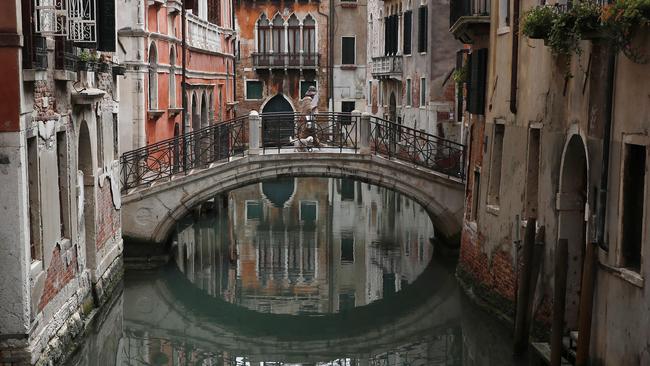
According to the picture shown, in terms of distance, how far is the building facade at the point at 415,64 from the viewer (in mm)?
24438

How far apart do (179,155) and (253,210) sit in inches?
293

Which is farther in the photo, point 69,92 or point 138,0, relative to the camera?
point 138,0

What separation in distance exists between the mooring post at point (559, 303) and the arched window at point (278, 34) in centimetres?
2936

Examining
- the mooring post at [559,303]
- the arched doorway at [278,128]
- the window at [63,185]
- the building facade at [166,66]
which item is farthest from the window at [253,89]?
the mooring post at [559,303]

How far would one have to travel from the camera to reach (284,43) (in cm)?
3884

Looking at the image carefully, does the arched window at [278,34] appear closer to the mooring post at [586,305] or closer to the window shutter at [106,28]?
the window shutter at [106,28]

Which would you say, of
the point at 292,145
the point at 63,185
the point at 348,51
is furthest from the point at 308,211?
the point at 348,51

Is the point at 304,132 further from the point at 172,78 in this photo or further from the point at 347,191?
the point at 347,191

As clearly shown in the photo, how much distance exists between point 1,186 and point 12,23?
1574mm

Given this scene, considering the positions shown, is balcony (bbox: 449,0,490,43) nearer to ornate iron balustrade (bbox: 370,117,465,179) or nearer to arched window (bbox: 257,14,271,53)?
ornate iron balustrade (bbox: 370,117,465,179)

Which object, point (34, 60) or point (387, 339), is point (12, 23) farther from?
point (387, 339)

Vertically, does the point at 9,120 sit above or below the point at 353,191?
above

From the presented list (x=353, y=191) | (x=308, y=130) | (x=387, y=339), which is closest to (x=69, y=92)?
(x=387, y=339)

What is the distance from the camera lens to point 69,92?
1284 centimetres
